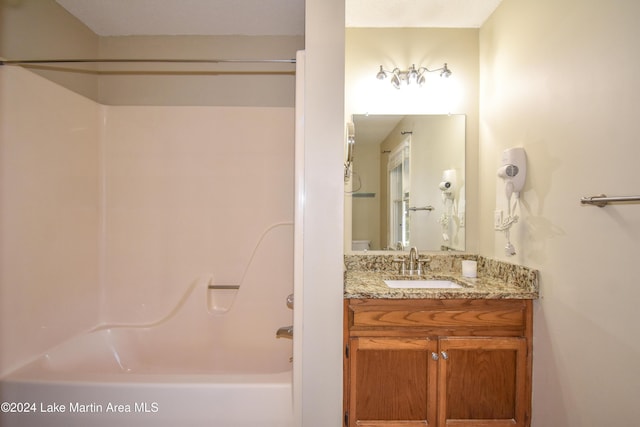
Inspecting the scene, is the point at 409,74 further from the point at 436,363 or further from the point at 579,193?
the point at 436,363

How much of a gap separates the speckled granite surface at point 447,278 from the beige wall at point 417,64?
0.53 ft

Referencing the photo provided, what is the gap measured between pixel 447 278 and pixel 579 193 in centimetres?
81

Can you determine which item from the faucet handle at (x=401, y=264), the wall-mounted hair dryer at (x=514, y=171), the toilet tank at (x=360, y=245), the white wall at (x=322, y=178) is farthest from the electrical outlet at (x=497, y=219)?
the white wall at (x=322, y=178)

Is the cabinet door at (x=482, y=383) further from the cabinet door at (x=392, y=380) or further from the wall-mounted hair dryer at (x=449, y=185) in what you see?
the wall-mounted hair dryer at (x=449, y=185)

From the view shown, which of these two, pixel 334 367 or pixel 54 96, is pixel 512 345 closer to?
pixel 334 367

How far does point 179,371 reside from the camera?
1.86m

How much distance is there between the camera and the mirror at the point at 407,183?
6.66ft

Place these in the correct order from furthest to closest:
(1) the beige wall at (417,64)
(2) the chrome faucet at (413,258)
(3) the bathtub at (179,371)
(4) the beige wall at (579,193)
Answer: (1) the beige wall at (417,64)
(2) the chrome faucet at (413,258)
(3) the bathtub at (179,371)
(4) the beige wall at (579,193)

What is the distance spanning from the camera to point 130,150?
6.93ft

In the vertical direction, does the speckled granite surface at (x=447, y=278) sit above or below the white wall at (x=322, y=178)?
below

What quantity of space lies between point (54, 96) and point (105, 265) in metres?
1.09

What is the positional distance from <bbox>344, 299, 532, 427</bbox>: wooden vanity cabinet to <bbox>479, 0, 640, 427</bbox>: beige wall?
0.13 metres

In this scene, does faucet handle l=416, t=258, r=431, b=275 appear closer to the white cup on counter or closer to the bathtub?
the white cup on counter

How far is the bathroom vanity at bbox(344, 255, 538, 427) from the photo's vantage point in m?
1.44
